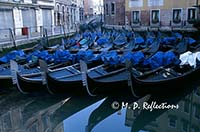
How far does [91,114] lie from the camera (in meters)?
3.64

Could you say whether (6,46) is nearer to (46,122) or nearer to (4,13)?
(4,13)

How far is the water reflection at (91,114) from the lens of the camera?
3242 millimetres

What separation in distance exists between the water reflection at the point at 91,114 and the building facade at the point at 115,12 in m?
10.7

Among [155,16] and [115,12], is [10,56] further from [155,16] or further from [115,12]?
[115,12]

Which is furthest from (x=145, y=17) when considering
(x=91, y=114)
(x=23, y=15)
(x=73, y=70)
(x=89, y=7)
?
(x=89, y=7)

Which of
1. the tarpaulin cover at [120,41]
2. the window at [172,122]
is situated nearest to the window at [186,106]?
the window at [172,122]

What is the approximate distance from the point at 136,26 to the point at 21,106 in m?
10.2

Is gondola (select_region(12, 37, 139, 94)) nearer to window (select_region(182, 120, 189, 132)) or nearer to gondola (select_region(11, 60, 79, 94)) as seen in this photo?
gondola (select_region(11, 60, 79, 94))

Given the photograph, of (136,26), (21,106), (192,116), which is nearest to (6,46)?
(21,106)

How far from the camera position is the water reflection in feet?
10.6

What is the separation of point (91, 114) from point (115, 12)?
465 inches

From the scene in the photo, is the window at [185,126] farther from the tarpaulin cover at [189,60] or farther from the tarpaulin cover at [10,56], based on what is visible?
the tarpaulin cover at [10,56]

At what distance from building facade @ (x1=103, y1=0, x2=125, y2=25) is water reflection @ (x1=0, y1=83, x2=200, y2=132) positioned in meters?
10.7

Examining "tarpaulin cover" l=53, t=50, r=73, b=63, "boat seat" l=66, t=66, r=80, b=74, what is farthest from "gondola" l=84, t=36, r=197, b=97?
"tarpaulin cover" l=53, t=50, r=73, b=63
